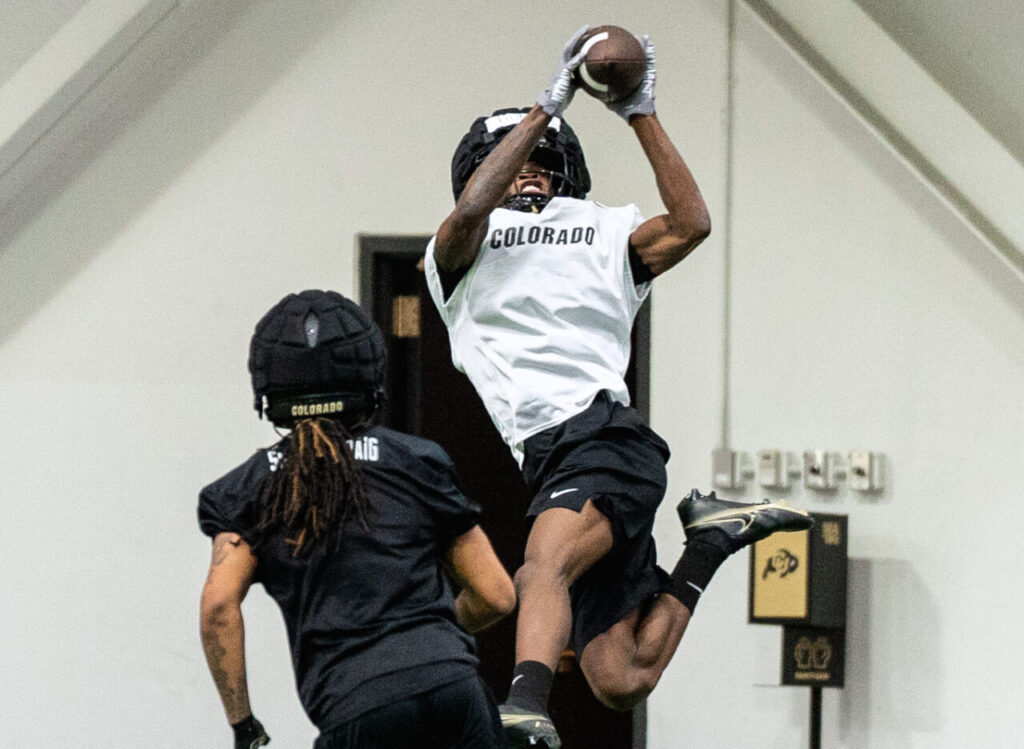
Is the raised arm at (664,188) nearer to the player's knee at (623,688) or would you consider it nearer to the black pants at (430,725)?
the player's knee at (623,688)

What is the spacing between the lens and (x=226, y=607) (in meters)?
2.40

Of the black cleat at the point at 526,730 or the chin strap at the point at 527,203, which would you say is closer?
the black cleat at the point at 526,730

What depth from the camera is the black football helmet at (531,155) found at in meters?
3.30

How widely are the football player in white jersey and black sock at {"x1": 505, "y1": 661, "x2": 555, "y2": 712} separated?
4.1 inches

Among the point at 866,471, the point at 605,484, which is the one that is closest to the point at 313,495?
the point at 605,484

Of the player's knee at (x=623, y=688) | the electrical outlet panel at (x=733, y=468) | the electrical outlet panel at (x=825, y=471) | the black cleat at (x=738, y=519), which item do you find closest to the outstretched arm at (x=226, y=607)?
the player's knee at (x=623, y=688)

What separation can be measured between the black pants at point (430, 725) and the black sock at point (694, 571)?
42.2 inches

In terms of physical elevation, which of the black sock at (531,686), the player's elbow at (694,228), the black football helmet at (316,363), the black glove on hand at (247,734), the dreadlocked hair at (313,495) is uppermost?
the player's elbow at (694,228)

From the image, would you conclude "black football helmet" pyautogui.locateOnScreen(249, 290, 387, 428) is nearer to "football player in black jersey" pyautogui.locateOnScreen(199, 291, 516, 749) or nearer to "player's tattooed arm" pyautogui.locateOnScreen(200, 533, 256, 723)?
"football player in black jersey" pyautogui.locateOnScreen(199, 291, 516, 749)

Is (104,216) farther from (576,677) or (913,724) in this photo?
(913,724)

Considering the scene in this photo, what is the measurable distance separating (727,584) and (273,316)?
2.75m

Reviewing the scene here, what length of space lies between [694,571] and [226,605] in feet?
4.44

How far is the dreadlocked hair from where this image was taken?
2385mm

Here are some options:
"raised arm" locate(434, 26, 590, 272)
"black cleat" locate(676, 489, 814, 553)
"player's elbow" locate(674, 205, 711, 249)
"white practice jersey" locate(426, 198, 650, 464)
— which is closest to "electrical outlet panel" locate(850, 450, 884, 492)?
"black cleat" locate(676, 489, 814, 553)
